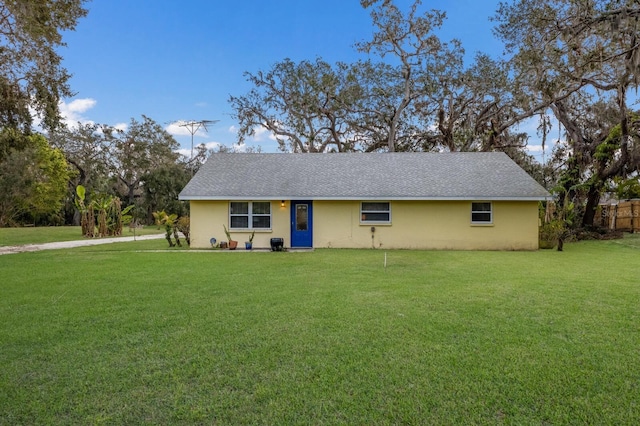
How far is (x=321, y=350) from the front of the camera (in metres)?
4.11

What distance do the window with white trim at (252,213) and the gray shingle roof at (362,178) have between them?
20.8 inches

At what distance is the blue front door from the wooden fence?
1714 centimetres

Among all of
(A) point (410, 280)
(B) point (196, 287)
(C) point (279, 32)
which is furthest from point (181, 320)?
(C) point (279, 32)

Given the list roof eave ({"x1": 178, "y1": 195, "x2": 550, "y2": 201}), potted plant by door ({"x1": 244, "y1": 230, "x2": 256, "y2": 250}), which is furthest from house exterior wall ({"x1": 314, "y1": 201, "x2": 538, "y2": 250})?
potted plant by door ({"x1": 244, "y1": 230, "x2": 256, "y2": 250})

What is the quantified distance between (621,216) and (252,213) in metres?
20.2

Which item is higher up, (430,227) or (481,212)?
(481,212)

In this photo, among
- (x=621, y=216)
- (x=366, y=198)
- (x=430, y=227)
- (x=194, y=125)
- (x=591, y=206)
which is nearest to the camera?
(x=366, y=198)

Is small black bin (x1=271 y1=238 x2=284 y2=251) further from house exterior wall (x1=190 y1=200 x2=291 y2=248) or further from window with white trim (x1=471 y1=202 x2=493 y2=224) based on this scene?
window with white trim (x1=471 y1=202 x2=493 y2=224)

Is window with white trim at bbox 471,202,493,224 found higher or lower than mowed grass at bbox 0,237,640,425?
higher

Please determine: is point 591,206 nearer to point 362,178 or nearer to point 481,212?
point 481,212

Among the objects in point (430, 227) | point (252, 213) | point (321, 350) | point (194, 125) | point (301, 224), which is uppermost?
point (194, 125)

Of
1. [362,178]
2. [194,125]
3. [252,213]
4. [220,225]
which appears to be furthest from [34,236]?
[362,178]

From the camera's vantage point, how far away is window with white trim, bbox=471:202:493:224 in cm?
1494

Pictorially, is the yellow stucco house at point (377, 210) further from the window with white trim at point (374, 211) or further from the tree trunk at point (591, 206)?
the tree trunk at point (591, 206)
